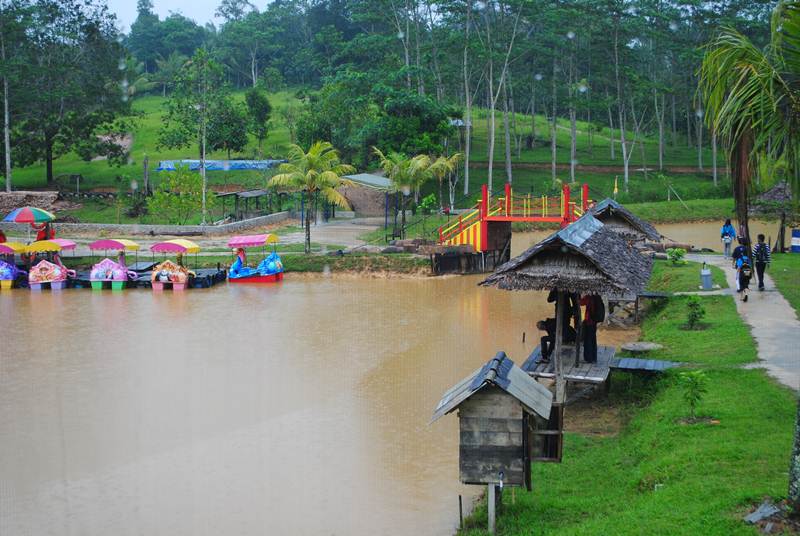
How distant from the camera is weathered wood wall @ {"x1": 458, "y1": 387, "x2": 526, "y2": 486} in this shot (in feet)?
34.1

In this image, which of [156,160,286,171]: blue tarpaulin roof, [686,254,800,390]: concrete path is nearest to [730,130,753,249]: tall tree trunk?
[686,254,800,390]: concrete path

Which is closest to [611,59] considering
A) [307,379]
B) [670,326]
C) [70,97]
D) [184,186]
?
[184,186]

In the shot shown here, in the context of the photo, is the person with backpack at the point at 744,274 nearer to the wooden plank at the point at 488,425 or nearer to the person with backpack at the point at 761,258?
the person with backpack at the point at 761,258

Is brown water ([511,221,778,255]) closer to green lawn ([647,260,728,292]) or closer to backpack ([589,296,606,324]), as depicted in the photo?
green lawn ([647,260,728,292])

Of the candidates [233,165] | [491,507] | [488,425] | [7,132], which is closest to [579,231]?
[488,425]

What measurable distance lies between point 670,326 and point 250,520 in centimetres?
1233

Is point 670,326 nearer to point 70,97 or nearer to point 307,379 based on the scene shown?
point 307,379

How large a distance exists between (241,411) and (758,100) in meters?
11.2

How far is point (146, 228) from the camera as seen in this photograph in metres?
44.2

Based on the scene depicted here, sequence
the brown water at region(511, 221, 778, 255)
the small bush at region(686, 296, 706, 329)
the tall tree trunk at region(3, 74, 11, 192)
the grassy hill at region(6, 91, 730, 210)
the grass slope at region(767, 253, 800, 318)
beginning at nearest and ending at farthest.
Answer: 1. the small bush at region(686, 296, 706, 329)
2. the grass slope at region(767, 253, 800, 318)
3. the brown water at region(511, 221, 778, 255)
4. the tall tree trunk at region(3, 74, 11, 192)
5. the grassy hill at region(6, 91, 730, 210)

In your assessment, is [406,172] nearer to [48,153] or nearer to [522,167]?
[522,167]

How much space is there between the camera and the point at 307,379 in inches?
776

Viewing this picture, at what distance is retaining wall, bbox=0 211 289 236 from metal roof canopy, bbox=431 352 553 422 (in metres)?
34.3

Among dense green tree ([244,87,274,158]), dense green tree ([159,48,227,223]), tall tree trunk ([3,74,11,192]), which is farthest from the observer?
dense green tree ([244,87,274,158])
